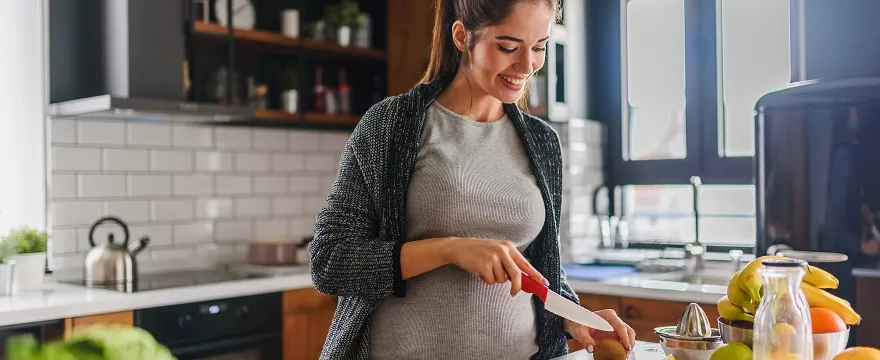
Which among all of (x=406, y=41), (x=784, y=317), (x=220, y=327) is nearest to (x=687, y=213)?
(x=406, y=41)

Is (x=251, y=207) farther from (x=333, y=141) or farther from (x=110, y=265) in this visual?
(x=110, y=265)

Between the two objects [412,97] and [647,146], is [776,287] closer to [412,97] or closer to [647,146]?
[412,97]

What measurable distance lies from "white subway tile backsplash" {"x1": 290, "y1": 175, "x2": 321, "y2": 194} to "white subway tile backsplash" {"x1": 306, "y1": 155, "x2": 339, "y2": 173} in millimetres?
44

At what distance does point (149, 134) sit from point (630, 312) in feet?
6.64

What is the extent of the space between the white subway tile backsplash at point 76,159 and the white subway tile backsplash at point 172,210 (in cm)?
30

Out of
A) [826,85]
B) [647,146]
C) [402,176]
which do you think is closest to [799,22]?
[826,85]

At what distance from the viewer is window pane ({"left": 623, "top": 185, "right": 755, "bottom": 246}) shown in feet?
11.9

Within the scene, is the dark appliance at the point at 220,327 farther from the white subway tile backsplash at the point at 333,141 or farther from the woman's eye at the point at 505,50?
the woman's eye at the point at 505,50

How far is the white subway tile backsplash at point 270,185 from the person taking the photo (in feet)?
12.8

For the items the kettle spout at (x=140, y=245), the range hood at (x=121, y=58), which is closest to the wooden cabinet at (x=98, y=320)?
the kettle spout at (x=140, y=245)

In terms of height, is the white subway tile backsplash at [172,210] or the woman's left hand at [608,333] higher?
the white subway tile backsplash at [172,210]

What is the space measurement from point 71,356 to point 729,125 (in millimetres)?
3459

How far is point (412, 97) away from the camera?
5.32 feet

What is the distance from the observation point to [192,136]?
3.62 m
